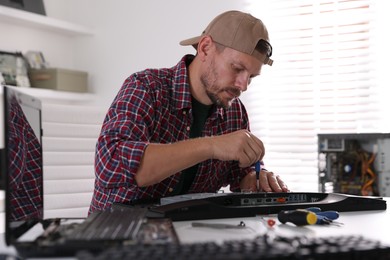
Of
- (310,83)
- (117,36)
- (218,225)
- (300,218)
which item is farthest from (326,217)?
(117,36)

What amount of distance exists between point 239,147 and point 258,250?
26.0 inches

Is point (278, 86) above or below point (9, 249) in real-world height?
above

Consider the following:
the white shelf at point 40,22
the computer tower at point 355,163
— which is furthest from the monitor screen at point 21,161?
the white shelf at point 40,22

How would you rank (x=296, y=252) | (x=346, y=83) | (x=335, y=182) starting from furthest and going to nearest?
(x=346, y=83)
(x=335, y=182)
(x=296, y=252)

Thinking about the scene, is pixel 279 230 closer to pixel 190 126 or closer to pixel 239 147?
pixel 239 147

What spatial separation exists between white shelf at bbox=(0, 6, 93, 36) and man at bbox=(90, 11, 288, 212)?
5.20 feet

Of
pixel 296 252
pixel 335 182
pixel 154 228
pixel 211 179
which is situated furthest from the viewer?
pixel 335 182

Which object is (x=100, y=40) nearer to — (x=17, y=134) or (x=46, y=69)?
(x=46, y=69)

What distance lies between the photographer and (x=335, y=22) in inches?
127

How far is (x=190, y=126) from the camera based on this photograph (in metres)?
1.79

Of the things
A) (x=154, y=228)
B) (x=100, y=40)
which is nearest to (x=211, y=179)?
(x=154, y=228)

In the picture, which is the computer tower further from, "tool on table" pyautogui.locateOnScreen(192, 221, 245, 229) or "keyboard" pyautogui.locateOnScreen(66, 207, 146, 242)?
"keyboard" pyautogui.locateOnScreen(66, 207, 146, 242)

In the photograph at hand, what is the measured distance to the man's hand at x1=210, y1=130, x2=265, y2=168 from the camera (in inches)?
51.5

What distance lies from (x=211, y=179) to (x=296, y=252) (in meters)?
1.18
